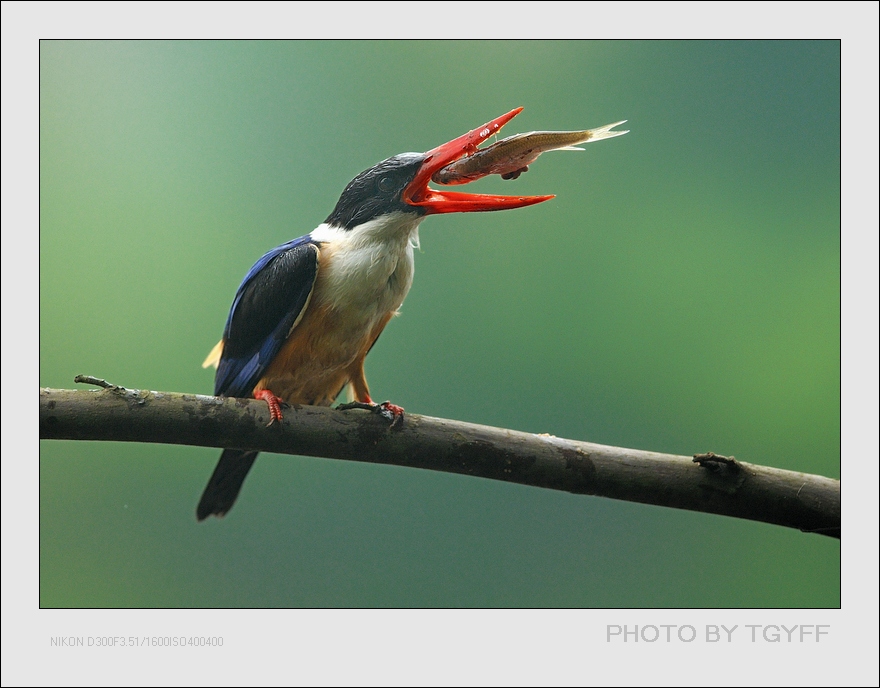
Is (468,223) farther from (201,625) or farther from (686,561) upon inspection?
(201,625)

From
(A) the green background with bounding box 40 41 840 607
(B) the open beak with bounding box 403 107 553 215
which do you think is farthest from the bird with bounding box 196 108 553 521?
(A) the green background with bounding box 40 41 840 607

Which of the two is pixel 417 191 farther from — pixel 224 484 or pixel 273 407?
pixel 224 484

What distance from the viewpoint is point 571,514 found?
7.66 feet

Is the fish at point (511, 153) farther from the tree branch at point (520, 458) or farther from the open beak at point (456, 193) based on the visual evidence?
the tree branch at point (520, 458)

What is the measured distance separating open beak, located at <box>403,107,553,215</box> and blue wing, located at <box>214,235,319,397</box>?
12.7 inches

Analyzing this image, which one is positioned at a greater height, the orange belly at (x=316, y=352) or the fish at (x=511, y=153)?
the fish at (x=511, y=153)

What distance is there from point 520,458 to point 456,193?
0.70m

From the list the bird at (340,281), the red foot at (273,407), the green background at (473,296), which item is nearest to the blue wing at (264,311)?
the bird at (340,281)

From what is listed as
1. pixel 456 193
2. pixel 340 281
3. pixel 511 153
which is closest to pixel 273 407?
pixel 340 281

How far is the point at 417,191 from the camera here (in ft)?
5.96

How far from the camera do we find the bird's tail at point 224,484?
2.07 metres

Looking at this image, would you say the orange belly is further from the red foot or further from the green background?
the green background

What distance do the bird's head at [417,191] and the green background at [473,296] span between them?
555 mm

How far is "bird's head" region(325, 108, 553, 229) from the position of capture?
5.72ft
